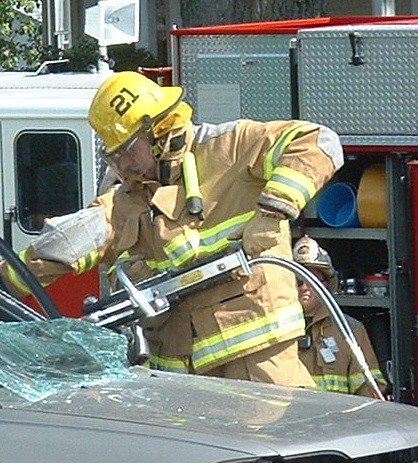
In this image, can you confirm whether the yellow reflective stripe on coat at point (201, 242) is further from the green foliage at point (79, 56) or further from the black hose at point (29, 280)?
the green foliage at point (79, 56)

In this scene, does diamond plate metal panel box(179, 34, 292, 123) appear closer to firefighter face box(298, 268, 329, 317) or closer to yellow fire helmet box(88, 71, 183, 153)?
firefighter face box(298, 268, 329, 317)

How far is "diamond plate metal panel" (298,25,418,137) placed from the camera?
6.99 metres

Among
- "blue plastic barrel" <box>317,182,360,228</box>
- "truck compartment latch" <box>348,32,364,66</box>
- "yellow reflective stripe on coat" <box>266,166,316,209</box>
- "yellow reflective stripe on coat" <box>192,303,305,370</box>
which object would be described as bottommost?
"yellow reflective stripe on coat" <box>192,303,305,370</box>

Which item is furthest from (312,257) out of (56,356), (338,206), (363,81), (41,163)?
(56,356)

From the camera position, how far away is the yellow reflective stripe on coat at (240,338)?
17.5ft

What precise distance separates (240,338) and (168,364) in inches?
12.3

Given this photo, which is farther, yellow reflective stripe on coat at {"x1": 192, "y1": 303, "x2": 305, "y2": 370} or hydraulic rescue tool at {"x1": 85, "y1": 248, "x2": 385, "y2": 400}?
yellow reflective stripe on coat at {"x1": 192, "y1": 303, "x2": 305, "y2": 370}

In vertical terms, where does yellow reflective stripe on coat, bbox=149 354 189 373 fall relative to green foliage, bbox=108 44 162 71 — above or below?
below

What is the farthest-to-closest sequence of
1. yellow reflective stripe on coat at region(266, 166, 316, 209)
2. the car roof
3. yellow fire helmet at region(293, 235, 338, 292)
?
yellow fire helmet at region(293, 235, 338, 292)
yellow reflective stripe on coat at region(266, 166, 316, 209)
the car roof

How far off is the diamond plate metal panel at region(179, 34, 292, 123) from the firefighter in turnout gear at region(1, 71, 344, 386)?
6.46 feet

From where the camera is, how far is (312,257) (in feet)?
21.6

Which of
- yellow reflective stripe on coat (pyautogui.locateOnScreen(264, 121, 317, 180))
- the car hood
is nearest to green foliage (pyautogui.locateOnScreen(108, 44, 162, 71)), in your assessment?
yellow reflective stripe on coat (pyautogui.locateOnScreen(264, 121, 317, 180))

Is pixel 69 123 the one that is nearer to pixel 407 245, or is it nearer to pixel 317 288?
pixel 407 245

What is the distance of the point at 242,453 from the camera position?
307cm
